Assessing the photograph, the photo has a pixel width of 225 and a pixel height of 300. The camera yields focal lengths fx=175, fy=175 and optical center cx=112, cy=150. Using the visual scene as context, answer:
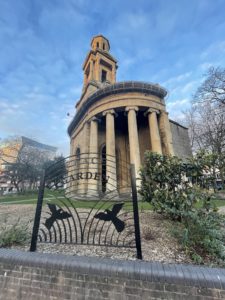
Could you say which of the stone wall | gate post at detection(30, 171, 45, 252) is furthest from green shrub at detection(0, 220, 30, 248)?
the stone wall

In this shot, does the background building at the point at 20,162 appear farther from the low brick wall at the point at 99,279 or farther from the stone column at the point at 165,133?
the low brick wall at the point at 99,279

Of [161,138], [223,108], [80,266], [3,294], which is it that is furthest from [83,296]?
[223,108]

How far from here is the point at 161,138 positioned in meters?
16.3

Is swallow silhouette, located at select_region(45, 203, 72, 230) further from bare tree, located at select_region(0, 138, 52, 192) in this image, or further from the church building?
bare tree, located at select_region(0, 138, 52, 192)

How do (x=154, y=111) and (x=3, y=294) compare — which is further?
(x=154, y=111)

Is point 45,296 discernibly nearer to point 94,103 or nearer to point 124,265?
point 124,265

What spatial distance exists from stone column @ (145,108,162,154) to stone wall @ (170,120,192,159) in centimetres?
360

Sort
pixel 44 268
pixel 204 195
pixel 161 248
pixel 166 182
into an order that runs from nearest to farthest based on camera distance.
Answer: pixel 44 268 < pixel 161 248 < pixel 204 195 < pixel 166 182

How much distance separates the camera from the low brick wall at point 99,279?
6.93 ft

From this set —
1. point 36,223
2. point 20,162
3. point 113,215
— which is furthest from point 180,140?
point 20,162

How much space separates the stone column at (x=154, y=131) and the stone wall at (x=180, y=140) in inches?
142

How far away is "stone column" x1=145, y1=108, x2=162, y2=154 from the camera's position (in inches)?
578

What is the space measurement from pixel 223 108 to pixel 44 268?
22451mm

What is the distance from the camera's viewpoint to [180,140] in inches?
747
